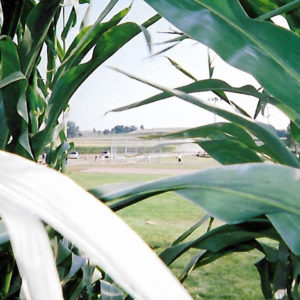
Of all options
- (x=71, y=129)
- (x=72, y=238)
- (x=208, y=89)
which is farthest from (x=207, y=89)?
(x=71, y=129)

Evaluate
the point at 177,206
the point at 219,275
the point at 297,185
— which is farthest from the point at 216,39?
the point at 177,206

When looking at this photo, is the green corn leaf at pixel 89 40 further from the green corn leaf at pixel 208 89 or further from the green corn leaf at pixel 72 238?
the green corn leaf at pixel 72 238

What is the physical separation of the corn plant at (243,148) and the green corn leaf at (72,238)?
97 millimetres

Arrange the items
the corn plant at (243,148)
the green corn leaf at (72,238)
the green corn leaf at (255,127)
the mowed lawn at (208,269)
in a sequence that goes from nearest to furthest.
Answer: the green corn leaf at (72,238), the corn plant at (243,148), the green corn leaf at (255,127), the mowed lawn at (208,269)

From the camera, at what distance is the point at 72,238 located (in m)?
0.09

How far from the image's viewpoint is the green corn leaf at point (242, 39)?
0.89 feet

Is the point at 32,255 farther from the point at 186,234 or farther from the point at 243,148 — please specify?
the point at 186,234

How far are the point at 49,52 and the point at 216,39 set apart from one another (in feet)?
1.45

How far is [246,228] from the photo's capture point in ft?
1.30

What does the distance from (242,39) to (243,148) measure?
5.8 inches

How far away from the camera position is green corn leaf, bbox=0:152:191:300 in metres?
0.08

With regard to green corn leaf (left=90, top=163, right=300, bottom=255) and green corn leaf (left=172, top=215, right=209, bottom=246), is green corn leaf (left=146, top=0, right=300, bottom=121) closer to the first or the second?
green corn leaf (left=90, top=163, right=300, bottom=255)

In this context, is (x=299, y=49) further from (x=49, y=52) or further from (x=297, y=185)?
(x=49, y=52)

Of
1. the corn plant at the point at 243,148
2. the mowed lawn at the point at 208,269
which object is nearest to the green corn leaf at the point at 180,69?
the corn plant at the point at 243,148
